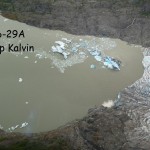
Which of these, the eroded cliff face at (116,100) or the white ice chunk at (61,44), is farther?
the white ice chunk at (61,44)

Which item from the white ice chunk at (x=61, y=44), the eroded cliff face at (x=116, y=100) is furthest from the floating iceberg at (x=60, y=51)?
the eroded cliff face at (x=116, y=100)

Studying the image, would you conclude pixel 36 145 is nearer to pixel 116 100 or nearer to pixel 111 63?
pixel 116 100

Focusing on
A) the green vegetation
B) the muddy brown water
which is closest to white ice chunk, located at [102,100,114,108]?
the muddy brown water

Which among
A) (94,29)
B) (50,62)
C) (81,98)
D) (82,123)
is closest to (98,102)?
(81,98)

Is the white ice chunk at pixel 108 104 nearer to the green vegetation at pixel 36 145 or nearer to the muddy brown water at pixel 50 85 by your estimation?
the muddy brown water at pixel 50 85

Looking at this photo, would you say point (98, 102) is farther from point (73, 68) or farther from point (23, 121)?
point (23, 121)
